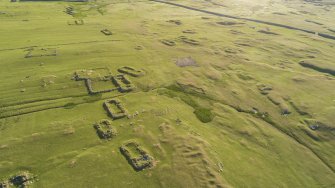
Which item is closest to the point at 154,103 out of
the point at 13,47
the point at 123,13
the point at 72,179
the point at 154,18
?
the point at 72,179

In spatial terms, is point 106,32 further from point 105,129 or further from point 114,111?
point 105,129

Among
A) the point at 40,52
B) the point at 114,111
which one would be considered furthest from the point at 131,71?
the point at 40,52

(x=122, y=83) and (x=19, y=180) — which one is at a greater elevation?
(x=122, y=83)

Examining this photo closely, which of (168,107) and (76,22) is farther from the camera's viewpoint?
(76,22)

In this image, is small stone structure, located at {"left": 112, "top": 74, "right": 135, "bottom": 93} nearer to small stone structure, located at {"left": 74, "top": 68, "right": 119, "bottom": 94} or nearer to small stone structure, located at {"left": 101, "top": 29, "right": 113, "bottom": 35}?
small stone structure, located at {"left": 74, "top": 68, "right": 119, "bottom": 94}

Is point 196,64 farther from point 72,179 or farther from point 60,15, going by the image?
point 60,15

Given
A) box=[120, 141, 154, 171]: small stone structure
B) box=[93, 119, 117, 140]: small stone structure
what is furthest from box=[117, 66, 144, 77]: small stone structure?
box=[120, 141, 154, 171]: small stone structure
